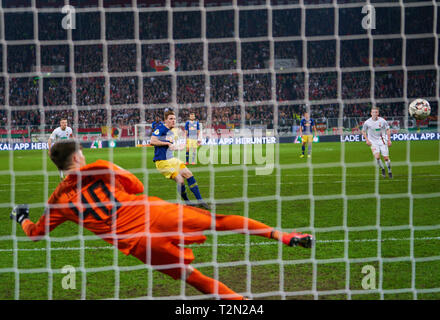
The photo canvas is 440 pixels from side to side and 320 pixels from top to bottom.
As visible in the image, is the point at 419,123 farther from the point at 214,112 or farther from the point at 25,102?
the point at 25,102

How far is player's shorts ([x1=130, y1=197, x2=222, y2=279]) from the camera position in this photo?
3.45 meters

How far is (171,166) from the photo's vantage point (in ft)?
27.4

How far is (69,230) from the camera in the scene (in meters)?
7.14

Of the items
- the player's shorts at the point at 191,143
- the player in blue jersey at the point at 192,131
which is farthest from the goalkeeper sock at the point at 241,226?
the player's shorts at the point at 191,143

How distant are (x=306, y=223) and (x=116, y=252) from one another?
2.77m

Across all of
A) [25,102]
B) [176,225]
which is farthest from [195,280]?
[25,102]

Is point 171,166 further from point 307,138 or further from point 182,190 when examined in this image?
point 307,138

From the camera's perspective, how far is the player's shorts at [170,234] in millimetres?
3451

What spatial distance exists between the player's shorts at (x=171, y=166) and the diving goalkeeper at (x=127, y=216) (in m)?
4.72

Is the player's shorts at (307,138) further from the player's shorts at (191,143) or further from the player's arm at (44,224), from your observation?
the player's arm at (44,224)

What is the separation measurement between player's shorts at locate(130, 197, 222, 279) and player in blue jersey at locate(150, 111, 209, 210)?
15.0 feet

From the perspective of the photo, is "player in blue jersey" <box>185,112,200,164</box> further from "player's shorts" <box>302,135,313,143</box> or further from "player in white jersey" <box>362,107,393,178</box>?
"player in white jersey" <box>362,107,393,178</box>

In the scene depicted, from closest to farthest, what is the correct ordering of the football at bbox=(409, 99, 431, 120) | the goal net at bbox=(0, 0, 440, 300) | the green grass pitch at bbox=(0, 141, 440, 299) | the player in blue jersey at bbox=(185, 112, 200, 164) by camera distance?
the green grass pitch at bbox=(0, 141, 440, 299) < the goal net at bbox=(0, 0, 440, 300) < the football at bbox=(409, 99, 431, 120) < the player in blue jersey at bbox=(185, 112, 200, 164)

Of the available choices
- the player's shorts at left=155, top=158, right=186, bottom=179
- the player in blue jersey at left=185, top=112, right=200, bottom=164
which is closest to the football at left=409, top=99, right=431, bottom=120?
Answer: the player's shorts at left=155, top=158, right=186, bottom=179
